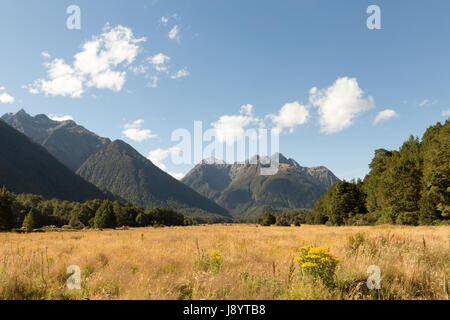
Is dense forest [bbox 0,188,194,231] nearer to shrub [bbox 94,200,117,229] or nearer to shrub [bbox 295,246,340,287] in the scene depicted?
shrub [bbox 94,200,117,229]

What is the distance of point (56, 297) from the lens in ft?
14.2

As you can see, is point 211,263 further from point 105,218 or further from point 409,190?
point 105,218

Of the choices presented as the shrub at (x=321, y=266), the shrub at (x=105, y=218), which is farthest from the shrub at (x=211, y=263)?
the shrub at (x=105, y=218)

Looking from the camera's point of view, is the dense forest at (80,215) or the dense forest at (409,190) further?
the dense forest at (80,215)

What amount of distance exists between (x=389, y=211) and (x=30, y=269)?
43.5 m

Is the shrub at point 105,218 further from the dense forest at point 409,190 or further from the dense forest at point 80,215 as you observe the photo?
the dense forest at point 409,190

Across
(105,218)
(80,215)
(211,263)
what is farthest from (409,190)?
(80,215)

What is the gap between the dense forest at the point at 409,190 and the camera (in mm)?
26781

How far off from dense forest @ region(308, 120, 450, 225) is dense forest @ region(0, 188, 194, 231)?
157 feet

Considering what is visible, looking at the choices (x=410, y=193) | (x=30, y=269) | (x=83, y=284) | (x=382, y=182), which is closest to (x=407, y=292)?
(x=83, y=284)

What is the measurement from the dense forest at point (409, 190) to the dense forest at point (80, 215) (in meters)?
47.8

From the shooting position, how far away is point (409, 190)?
3378cm
